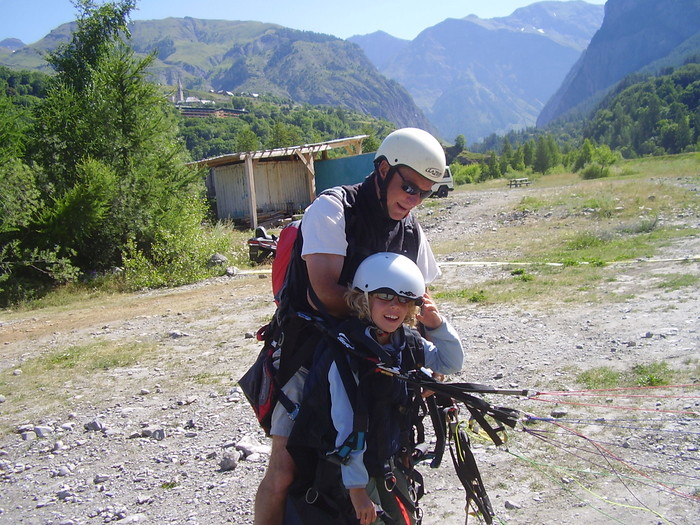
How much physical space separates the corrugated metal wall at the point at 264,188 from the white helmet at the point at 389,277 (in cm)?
2462

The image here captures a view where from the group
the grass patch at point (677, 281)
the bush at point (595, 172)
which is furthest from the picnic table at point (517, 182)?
the grass patch at point (677, 281)

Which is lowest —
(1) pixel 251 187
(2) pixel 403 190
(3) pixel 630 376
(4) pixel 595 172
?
(3) pixel 630 376

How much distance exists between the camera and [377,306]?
2.52m

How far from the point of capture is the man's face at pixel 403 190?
2.73 m

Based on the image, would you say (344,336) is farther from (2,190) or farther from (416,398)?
(2,190)

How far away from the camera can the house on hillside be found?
2662cm

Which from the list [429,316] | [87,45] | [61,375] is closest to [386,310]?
[429,316]

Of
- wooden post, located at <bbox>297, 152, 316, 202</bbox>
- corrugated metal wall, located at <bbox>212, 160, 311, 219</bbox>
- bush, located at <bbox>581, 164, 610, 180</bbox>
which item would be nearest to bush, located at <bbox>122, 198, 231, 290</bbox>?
corrugated metal wall, located at <bbox>212, 160, 311, 219</bbox>

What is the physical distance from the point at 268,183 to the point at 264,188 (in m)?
0.35

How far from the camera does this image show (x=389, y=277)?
248cm

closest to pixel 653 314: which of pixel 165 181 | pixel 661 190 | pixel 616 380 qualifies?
pixel 616 380

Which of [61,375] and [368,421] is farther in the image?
[61,375]

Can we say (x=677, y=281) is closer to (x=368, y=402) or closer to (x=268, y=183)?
(x=368, y=402)

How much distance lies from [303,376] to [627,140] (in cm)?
12581
